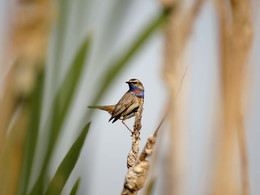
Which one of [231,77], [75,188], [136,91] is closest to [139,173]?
[75,188]

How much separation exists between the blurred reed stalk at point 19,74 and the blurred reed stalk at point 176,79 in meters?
0.19

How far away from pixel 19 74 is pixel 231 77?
304 mm

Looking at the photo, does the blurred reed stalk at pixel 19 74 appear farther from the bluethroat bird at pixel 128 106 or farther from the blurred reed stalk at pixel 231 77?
the bluethroat bird at pixel 128 106

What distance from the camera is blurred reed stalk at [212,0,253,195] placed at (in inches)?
20.2

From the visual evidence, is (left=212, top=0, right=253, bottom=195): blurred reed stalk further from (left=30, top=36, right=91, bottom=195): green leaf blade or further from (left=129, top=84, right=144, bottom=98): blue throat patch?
(left=129, top=84, right=144, bottom=98): blue throat patch

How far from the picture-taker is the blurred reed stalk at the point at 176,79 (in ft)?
1.87

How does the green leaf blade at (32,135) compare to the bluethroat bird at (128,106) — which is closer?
the green leaf blade at (32,135)

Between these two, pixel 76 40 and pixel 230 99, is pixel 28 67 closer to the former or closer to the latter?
pixel 76 40

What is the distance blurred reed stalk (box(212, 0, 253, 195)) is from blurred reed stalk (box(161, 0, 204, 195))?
6 cm

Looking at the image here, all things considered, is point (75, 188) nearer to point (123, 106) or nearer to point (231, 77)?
point (231, 77)

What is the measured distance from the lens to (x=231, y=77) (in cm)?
51

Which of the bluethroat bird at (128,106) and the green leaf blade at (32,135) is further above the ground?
the bluethroat bird at (128,106)

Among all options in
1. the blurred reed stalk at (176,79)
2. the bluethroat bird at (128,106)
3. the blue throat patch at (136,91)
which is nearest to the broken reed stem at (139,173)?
the blurred reed stalk at (176,79)

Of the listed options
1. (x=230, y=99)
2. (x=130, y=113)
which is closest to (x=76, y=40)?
(x=230, y=99)
